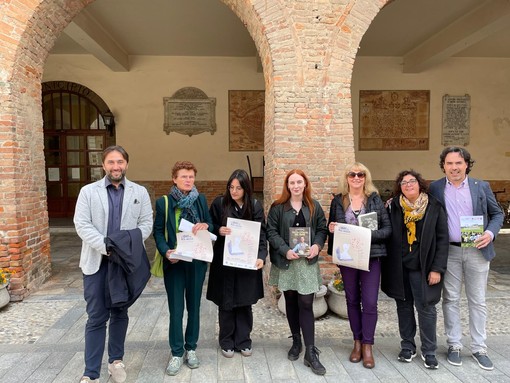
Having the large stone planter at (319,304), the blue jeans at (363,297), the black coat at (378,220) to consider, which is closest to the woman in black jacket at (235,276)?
the black coat at (378,220)

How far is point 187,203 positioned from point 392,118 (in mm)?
9546

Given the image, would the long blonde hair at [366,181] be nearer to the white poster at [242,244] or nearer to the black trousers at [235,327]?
the white poster at [242,244]

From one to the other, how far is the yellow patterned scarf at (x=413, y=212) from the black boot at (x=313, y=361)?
3.97 ft

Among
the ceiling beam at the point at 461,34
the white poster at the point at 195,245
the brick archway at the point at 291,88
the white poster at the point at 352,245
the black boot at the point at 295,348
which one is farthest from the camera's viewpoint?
the ceiling beam at the point at 461,34

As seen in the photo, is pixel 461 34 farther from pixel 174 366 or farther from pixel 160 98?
pixel 174 366

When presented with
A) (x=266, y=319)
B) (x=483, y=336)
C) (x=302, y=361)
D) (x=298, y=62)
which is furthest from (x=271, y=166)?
(x=483, y=336)

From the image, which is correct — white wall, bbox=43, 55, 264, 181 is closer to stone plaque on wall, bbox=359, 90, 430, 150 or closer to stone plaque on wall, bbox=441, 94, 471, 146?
stone plaque on wall, bbox=359, 90, 430, 150

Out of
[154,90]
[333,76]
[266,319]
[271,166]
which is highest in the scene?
[154,90]

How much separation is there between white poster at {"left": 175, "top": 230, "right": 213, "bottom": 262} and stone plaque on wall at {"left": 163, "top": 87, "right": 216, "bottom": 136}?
26.3ft

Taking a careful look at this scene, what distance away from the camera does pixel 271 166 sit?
4.64m

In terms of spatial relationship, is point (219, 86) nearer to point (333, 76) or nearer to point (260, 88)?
point (260, 88)

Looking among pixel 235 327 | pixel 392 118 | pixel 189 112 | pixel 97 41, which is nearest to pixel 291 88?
pixel 235 327

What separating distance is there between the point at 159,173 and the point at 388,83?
24.0 ft

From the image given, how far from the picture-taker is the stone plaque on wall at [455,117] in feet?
36.1
